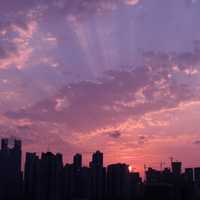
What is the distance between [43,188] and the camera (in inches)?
4353

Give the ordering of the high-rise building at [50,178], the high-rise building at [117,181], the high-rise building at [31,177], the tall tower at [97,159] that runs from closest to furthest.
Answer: the high-rise building at [50,178]
the high-rise building at [31,177]
the high-rise building at [117,181]
the tall tower at [97,159]

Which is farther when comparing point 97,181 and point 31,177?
point 31,177

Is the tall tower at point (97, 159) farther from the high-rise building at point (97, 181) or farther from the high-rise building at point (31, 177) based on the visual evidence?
the high-rise building at point (31, 177)

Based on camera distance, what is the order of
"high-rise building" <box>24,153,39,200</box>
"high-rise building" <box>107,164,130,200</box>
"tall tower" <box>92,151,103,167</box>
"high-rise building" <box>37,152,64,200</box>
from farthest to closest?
"tall tower" <box>92,151,103,167</box>
"high-rise building" <box>107,164,130,200</box>
"high-rise building" <box>24,153,39,200</box>
"high-rise building" <box>37,152,64,200</box>

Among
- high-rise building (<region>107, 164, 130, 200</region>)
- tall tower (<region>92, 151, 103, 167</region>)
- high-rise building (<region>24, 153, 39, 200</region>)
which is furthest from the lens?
tall tower (<region>92, 151, 103, 167</region>)

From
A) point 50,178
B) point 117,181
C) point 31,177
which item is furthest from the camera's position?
point 31,177

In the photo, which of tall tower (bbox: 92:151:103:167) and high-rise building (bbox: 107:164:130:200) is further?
tall tower (bbox: 92:151:103:167)

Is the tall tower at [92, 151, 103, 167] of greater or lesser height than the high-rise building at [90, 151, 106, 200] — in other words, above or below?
above

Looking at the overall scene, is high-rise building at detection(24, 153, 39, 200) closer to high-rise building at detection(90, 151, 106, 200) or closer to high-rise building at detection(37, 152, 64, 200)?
high-rise building at detection(37, 152, 64, 200)

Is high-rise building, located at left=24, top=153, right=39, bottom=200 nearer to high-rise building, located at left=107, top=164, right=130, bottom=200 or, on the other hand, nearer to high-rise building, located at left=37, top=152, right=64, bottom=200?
high-rise building, located at left=37, top=152, right=64, bottom=200

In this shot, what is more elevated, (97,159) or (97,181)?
(97,159)

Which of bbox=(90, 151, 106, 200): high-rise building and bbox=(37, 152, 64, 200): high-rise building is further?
bbox=(90, 151, 106, 200): high-rise building

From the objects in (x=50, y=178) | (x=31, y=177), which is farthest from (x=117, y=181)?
(x=31, y=177)

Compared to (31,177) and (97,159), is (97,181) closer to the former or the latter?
(97,159)
